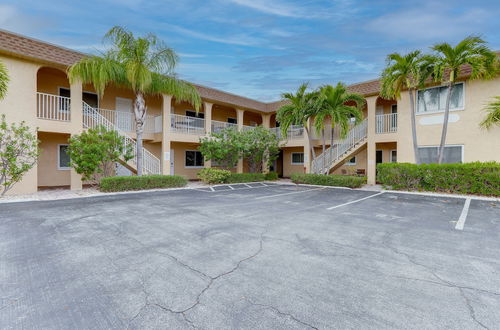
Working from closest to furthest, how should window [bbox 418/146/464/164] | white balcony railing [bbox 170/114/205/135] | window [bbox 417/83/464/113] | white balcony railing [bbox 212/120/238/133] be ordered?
window [bbox 417/83/464/113] → window [bbox 418/146/464/164] → white balcony railing [bbox 170/114/205/135] → white balcony railing [bbox 212/120/238/133]

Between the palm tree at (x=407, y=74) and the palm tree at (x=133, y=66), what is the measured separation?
10903 mm

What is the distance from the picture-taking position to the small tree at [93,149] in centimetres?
1104

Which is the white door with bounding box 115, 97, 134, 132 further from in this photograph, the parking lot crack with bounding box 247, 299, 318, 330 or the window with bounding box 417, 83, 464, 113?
the window with bounding box 417, 83, 464, 113

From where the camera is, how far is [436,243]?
14.9 feet

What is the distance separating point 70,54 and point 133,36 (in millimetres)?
3030

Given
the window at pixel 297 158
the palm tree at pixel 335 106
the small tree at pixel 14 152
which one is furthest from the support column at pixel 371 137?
the small tree at pixel 14 152

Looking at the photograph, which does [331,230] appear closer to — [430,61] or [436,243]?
[436,243]

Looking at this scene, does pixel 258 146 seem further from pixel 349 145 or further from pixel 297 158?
pixel 297 158

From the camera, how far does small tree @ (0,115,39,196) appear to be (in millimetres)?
9523

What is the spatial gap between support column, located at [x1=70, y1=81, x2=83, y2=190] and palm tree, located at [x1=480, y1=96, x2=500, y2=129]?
1906 cm

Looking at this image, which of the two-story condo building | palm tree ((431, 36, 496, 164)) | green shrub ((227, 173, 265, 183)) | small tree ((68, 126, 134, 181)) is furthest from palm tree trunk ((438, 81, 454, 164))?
small tree ((68, 126, 134, 181))

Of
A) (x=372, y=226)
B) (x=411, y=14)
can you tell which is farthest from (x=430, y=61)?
(x=372, y=226)

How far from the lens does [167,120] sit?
14.8 metres

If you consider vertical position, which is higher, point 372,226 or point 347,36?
point 347,36
